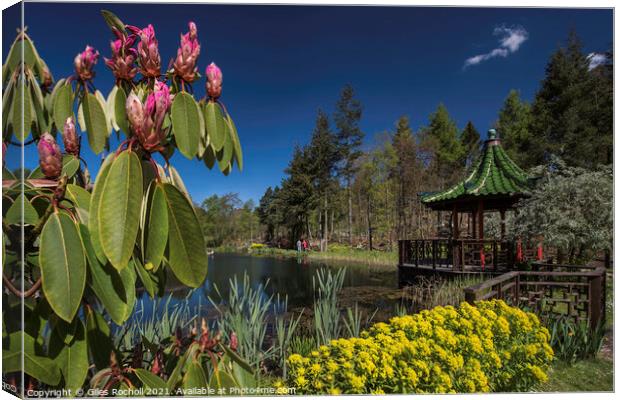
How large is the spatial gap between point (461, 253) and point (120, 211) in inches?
247

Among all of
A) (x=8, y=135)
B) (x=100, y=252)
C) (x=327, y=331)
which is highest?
(x=8, y=135)

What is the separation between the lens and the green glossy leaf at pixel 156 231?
88 cm

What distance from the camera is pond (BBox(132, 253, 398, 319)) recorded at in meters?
2.33

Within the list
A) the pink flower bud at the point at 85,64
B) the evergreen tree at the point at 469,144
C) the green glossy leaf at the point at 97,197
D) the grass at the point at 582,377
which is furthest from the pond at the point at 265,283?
the grass at the point at 582,377

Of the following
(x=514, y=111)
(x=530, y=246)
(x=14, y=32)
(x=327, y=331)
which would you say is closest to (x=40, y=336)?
(x=14, y=32)

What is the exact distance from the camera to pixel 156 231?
34.6 inches

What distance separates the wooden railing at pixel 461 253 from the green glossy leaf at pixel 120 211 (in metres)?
5.47

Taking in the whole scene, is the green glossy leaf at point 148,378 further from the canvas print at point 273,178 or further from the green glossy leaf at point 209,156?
the green glossy leaf at point 209,156

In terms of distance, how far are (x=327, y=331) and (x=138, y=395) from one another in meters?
1.56

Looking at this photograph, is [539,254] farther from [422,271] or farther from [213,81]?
[213,81]

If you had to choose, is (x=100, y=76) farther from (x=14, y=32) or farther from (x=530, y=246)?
(x=530, y=246)

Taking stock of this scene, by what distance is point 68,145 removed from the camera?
3.80ft

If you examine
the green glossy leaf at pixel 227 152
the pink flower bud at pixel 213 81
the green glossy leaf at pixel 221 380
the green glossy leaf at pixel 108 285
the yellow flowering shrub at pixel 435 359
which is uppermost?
the pink flower bud at pixel 213 81

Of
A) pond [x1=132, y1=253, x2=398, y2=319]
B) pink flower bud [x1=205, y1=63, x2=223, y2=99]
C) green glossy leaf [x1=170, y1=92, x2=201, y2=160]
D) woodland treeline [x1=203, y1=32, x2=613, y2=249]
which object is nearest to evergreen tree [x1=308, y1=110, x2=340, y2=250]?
woodland treeline [x1=203, y1=32, x2=613, y2=249]
